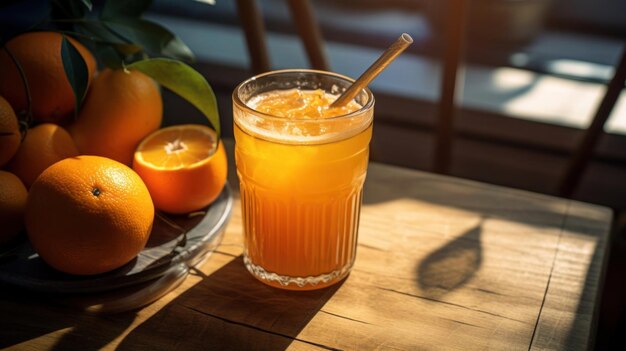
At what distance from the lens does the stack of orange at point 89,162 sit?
83 cm

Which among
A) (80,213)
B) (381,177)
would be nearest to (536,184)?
(381,177)

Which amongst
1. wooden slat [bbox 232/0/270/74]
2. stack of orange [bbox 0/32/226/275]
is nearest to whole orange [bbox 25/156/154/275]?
stack of orange [bbox 0/32/226/275]

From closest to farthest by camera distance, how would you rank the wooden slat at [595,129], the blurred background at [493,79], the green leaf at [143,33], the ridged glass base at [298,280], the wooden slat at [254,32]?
the ridged glass base at [298,280] < the green leaf at [143,33] < the wooden slat at [595,129] < the wooden slat at [254,32] < the blurred background at [493,79]

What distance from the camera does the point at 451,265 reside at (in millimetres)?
958

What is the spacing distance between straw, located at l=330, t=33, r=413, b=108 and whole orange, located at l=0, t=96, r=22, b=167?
429mm

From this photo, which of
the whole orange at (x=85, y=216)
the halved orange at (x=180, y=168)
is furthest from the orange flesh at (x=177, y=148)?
the whole orange at (x=85, y=216)

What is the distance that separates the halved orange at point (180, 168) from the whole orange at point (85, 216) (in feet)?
0.29

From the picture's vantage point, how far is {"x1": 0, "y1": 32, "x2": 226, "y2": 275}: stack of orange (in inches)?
32.7

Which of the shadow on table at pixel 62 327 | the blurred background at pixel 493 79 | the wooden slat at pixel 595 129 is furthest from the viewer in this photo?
the blurred background at pixel 493 79

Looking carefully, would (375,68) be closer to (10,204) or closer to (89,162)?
(89,162)

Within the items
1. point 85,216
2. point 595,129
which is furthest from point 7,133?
point 595,129

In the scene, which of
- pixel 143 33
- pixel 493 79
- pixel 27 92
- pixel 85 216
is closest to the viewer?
pixel 85 216

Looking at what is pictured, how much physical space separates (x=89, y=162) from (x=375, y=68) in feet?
1.27

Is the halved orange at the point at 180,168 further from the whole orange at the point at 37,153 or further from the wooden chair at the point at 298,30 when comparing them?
the wooden chair at the point at 298,30
